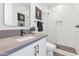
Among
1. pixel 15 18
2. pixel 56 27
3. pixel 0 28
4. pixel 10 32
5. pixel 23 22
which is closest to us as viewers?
pixel 0 28

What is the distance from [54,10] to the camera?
5.20 meters

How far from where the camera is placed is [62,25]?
479 centimetres

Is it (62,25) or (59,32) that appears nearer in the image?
(62,25)

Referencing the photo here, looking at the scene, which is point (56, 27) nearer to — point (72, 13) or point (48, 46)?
point (72, 13)

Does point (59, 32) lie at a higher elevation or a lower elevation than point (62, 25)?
lower

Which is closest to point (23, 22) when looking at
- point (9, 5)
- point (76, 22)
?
point (9, 5)

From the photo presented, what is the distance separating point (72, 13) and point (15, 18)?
2732 mm

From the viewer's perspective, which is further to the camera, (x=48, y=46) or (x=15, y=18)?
(x=48, y=46)

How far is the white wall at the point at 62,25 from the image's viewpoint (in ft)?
14.3

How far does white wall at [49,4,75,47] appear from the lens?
4.36 metres

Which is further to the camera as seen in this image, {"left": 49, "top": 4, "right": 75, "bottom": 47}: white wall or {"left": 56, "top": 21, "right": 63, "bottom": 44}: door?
{"left": 56, "top": 21, "right": 63, "bottom": 44}: door

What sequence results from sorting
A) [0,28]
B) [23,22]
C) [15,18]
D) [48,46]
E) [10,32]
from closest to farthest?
[0,28] < [10,32] < [15,18] < [23,22] < [48,46]

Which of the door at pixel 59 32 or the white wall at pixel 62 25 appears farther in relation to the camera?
the door at pixel 59 32

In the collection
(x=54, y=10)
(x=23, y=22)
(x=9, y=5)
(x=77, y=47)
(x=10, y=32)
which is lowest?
(x=77, y=47)
